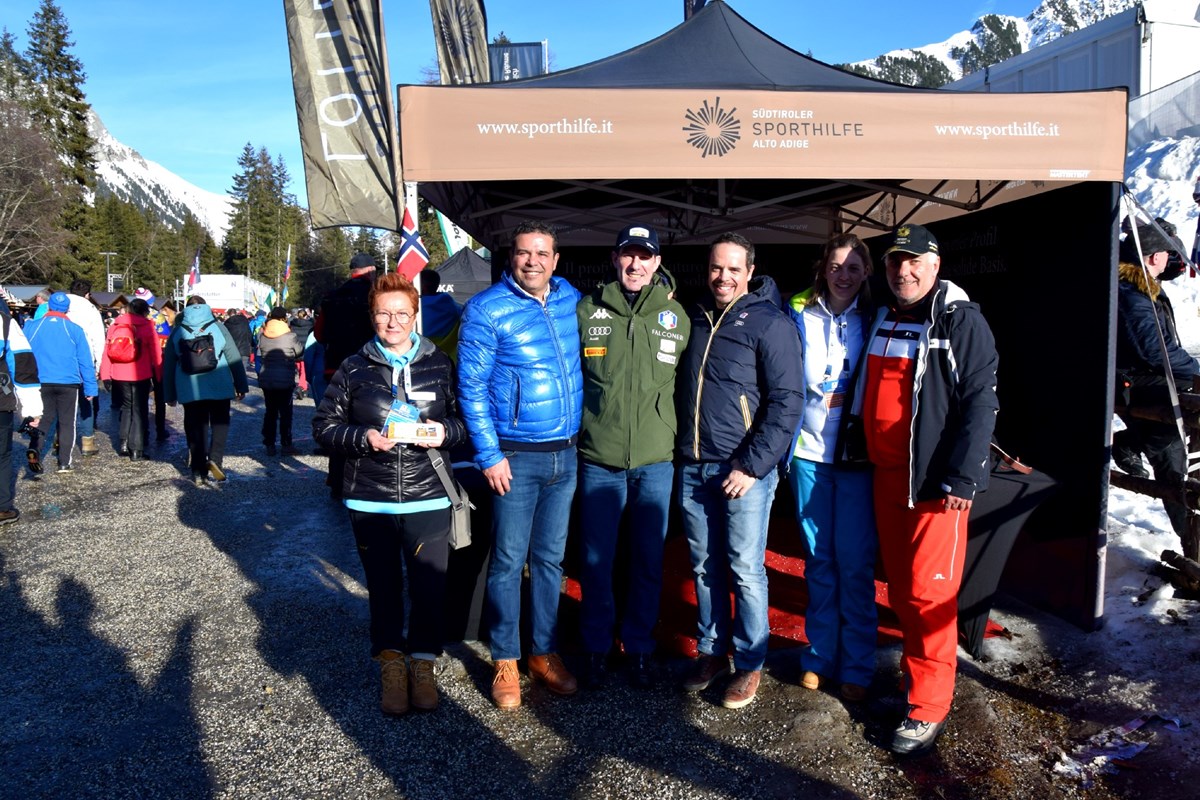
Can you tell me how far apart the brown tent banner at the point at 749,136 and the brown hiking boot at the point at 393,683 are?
203cm

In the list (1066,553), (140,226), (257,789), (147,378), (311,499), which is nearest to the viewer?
(257,789)

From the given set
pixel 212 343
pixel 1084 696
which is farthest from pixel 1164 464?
pixel 212 343

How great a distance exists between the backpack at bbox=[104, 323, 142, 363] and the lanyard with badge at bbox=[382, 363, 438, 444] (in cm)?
727

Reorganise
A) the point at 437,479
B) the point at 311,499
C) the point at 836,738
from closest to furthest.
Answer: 1. the point at 836,738
2. the point at 437,479
3. the point at 311,499

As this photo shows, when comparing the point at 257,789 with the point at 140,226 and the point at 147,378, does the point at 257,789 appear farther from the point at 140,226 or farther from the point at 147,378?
the point at 140,226

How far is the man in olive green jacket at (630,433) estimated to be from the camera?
3.03m

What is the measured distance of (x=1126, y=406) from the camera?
166 inches

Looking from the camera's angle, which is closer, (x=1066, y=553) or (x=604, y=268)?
(x=1066, y=553)

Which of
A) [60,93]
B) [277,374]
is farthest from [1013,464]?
[60,93]

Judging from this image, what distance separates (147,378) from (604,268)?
5.63 m

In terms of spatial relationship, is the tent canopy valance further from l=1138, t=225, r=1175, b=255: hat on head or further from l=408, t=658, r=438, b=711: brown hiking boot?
l=408, t=658, r=438, b=711: brown hiking boot

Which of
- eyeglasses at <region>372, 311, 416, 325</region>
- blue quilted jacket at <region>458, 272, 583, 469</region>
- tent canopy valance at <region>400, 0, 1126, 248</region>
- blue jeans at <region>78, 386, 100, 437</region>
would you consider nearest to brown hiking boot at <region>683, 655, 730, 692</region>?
blue quilted jacket at <region>458, 272, 583, 469</region>

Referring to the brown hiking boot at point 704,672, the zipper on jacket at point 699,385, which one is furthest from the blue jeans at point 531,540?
the brown hiking boot at point 704,672

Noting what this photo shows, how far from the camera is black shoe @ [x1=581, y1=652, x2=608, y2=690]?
328 centimetres
